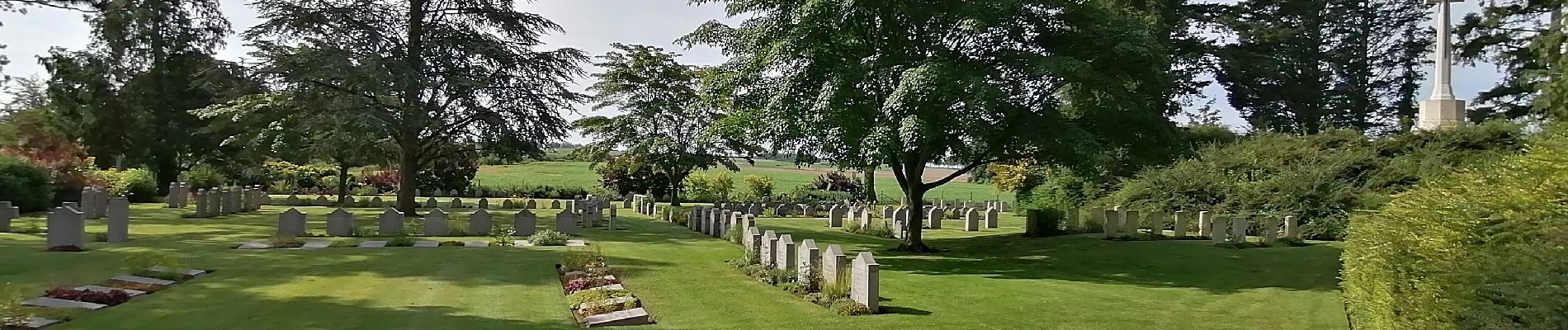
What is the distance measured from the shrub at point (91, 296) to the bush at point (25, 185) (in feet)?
56.0

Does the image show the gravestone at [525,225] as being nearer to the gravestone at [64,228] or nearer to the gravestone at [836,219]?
the gravestone at [64,228]

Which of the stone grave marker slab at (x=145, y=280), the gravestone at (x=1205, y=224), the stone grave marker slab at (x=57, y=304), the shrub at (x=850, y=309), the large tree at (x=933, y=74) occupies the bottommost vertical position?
the stone grave marker slab at (x=57, y=304)

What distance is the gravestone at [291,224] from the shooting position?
59.4ft

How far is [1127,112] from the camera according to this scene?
15.5m

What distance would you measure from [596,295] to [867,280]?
2.88 m

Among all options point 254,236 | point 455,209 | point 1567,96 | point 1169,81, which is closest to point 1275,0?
point 1567,96

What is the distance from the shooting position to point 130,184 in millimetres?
31109

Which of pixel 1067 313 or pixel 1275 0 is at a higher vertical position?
pixel 1275 0

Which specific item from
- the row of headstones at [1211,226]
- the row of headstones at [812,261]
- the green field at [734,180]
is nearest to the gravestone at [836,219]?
the row of headstones at [1211,226]

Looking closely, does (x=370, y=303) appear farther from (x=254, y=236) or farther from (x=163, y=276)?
(x=254, y=236)

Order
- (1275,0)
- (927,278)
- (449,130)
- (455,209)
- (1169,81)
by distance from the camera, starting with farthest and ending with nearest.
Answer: (1275,0), (455,209), (449,130), (1169,81), (927,278)

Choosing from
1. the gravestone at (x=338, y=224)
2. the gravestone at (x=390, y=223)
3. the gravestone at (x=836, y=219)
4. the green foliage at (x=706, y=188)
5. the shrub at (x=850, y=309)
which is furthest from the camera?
the green foliage at (x=706, y=188)

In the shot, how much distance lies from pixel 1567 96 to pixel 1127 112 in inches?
311

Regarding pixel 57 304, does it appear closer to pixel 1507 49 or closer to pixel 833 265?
pixel 833 265
